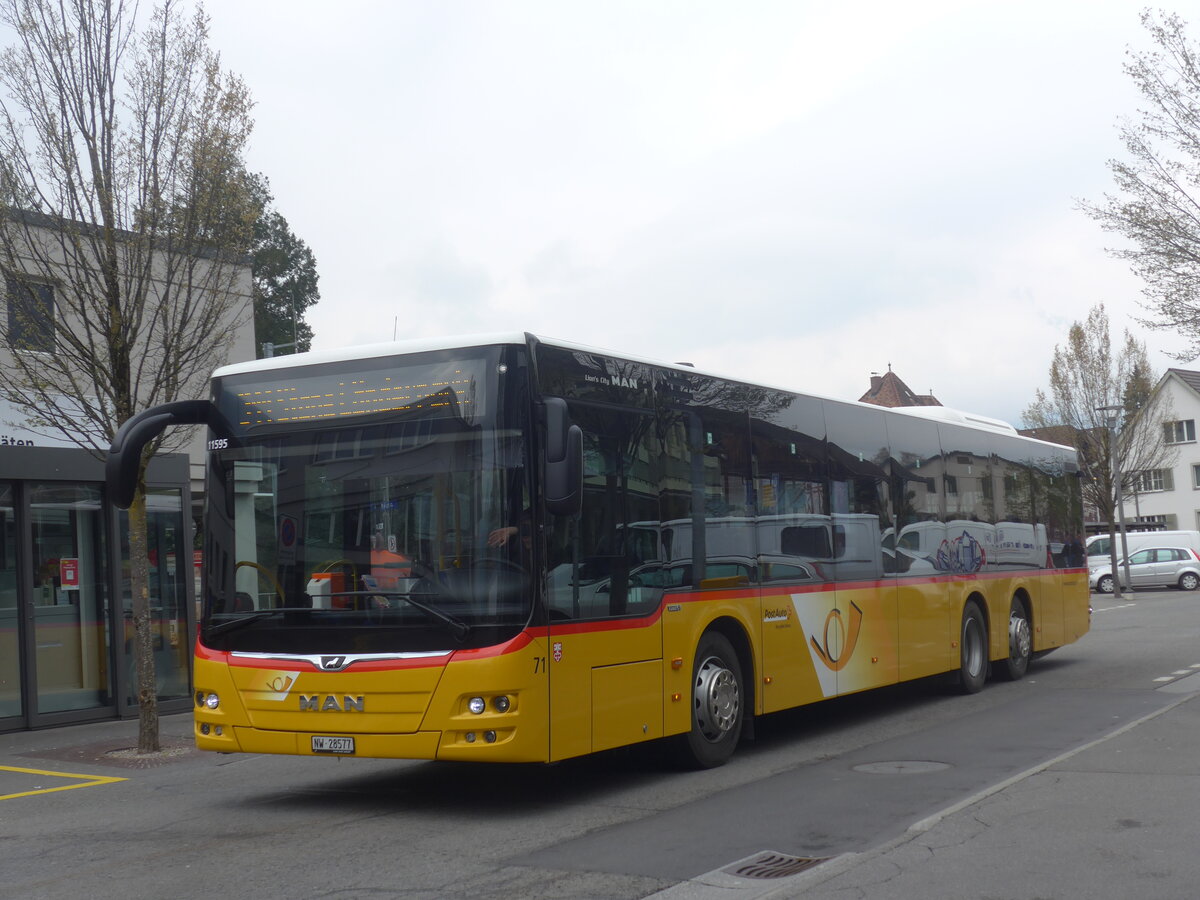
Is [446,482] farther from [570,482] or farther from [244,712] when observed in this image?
[244,712]

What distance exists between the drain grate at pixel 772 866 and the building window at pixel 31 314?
8.11m

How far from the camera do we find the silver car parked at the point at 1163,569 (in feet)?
148

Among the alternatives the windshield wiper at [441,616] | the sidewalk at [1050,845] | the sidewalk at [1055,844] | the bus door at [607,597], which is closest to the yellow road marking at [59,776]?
the sidewalk at [1050,845]

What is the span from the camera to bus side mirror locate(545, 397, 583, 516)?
312 inches

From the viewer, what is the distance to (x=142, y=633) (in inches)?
483

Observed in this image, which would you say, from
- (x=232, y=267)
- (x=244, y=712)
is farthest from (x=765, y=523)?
(x=232, y=267)

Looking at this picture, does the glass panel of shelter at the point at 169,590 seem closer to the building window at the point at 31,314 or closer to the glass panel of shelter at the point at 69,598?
the glass panel of shelter at the point at 69,598

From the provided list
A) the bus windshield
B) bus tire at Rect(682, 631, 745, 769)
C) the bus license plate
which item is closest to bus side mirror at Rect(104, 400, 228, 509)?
the bus windshield

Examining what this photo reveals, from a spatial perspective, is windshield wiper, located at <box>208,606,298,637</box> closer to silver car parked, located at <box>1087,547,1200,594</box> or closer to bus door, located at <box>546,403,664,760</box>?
bus door, located at <box>546,403,664,760</box>

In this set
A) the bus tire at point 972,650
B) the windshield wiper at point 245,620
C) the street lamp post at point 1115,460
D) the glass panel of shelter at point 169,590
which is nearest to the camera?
the windshield wiper at point 245,620

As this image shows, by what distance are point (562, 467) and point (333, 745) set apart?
226cm

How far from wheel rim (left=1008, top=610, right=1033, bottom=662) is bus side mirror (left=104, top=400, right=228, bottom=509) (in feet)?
35.9

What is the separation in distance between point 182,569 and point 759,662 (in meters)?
8.01

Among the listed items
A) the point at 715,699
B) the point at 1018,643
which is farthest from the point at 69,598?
the point at 1018,643
